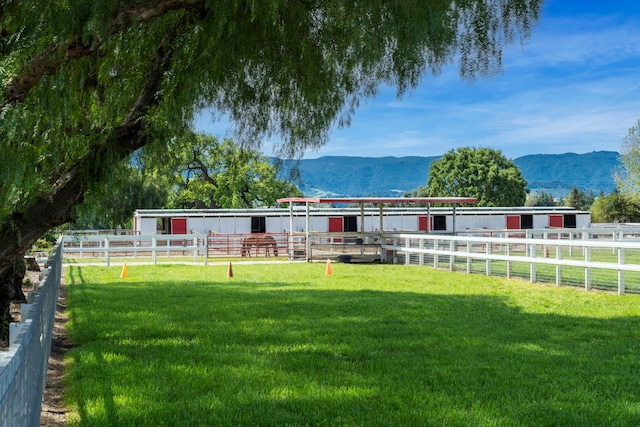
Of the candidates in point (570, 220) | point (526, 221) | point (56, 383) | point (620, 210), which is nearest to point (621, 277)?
point (56, 383)

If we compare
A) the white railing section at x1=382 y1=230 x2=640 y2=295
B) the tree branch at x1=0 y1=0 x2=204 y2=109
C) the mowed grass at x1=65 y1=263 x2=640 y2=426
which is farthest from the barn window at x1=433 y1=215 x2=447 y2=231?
the tree branch at x1=0 y1=0 x2=204 y2=109

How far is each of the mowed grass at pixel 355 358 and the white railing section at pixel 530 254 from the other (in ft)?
2.53

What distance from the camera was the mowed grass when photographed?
16.4 feet

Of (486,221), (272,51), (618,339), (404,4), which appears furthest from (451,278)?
(486,221)

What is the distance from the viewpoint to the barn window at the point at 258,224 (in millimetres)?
37844

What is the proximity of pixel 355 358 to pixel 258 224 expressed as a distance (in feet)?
103

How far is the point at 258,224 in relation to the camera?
3791cm

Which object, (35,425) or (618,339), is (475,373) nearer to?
(618,339)

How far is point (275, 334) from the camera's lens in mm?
8203

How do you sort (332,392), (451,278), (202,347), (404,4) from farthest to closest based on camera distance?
(451,278), (202,347), (332,392), (404,4)

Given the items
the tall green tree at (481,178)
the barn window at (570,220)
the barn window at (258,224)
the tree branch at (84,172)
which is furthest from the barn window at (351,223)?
the tall green tree at (481,178)

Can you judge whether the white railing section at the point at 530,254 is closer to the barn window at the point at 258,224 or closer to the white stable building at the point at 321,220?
the white stable building at the point at 321,220

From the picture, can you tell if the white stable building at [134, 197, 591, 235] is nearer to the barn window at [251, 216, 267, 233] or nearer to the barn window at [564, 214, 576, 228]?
the barn window at [251, 216, 267, 233]

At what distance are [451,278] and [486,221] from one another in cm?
2718
